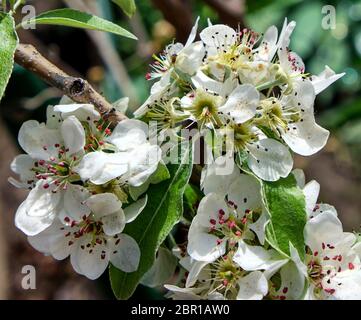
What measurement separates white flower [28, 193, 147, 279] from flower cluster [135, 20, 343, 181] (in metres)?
0.16

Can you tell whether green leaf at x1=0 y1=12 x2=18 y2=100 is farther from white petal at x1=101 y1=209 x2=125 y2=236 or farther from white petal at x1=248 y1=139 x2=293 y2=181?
white petal at x1=248 y1=139 x2=293 y2=181

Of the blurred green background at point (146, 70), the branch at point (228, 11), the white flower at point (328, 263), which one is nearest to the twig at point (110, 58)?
the blurred green background at point (146, 70)

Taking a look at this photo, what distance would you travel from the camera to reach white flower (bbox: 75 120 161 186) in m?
1.13

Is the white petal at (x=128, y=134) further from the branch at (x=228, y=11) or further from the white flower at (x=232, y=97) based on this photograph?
the branch at (x=228, y=11)

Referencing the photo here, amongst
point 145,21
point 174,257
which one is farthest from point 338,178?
point 174,257

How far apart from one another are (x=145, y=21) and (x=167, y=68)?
70.0 inches

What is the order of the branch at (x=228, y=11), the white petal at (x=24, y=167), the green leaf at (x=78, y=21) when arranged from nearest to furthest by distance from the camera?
the green leaf at (x=78, y=21)
the white petal at (x=24, y=167)
the branch at (x=228, y=11)

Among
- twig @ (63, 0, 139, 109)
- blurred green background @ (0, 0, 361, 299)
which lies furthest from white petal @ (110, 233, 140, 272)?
twig @ (63, 0, 139, 109)

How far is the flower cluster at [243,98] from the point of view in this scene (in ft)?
3.87

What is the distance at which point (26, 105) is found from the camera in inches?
82.1

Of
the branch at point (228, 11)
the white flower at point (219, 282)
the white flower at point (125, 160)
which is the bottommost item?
the branch at point (228, 11)

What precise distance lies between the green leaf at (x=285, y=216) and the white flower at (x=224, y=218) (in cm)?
3

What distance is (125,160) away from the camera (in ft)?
3.81

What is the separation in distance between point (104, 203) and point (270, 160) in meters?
0.25
